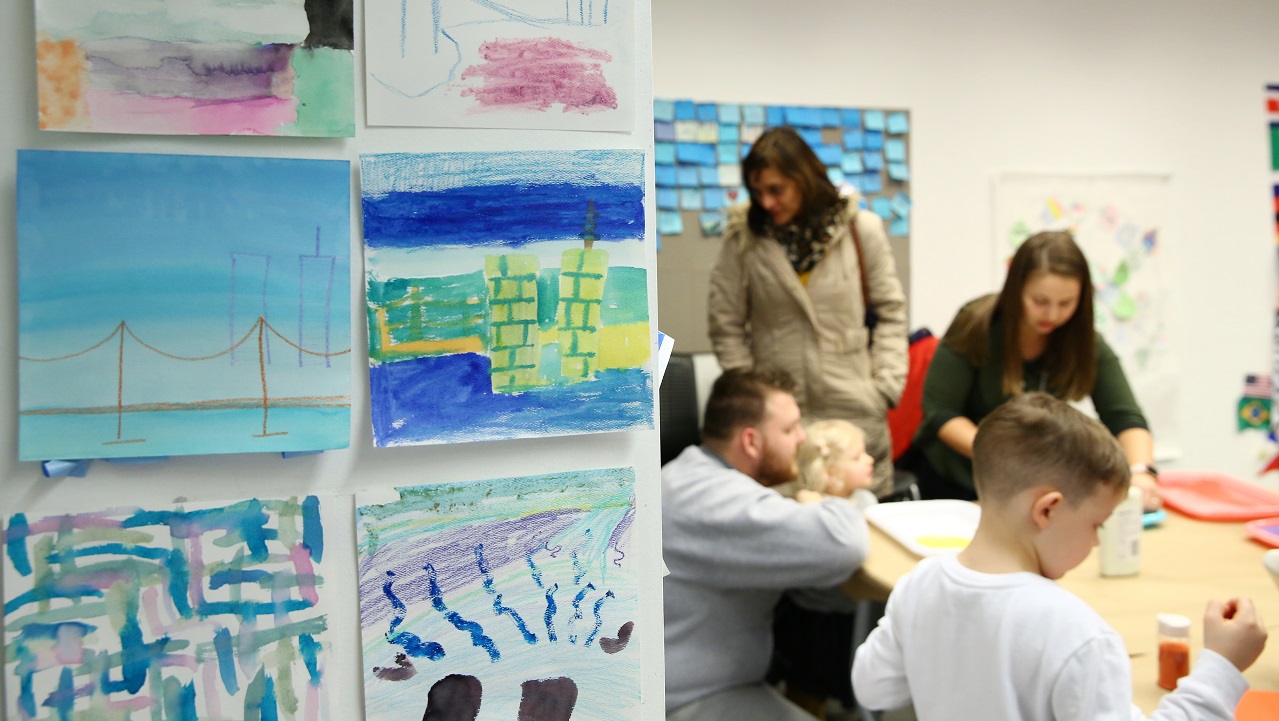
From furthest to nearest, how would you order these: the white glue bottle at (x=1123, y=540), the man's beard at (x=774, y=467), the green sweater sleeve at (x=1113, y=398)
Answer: the green sweater sleeve at (x=1113, y=398), the man's beard at (x=774, y=467), the white glue bottle at (x=1123, y=540)

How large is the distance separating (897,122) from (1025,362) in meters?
1.58

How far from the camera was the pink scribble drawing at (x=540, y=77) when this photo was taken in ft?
2.33

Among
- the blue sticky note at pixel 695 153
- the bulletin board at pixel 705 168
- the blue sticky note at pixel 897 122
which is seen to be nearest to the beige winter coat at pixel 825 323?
the bulletin board at pixel 705 168

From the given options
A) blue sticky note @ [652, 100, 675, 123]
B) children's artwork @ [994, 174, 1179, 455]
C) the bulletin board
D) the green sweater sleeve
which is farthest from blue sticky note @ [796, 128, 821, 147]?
the green sweater sleeve

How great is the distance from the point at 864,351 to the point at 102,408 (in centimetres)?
203

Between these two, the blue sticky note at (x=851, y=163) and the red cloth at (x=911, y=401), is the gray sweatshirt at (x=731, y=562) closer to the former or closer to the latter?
the red cloth at (x=911, y=401)

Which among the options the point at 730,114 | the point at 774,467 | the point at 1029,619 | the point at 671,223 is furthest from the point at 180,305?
the point at 730,114

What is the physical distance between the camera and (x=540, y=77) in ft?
2.37

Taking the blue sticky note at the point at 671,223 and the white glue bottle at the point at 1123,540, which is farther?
the blue sticky note at the point at 671,223

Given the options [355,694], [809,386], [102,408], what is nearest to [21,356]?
[102,408]

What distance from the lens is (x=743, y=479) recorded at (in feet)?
5.30

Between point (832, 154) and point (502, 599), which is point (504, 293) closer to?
point (502, 599)

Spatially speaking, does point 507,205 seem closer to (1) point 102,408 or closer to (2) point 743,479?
(1) point 102,408

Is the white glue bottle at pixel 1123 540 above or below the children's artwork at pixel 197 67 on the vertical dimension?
below
